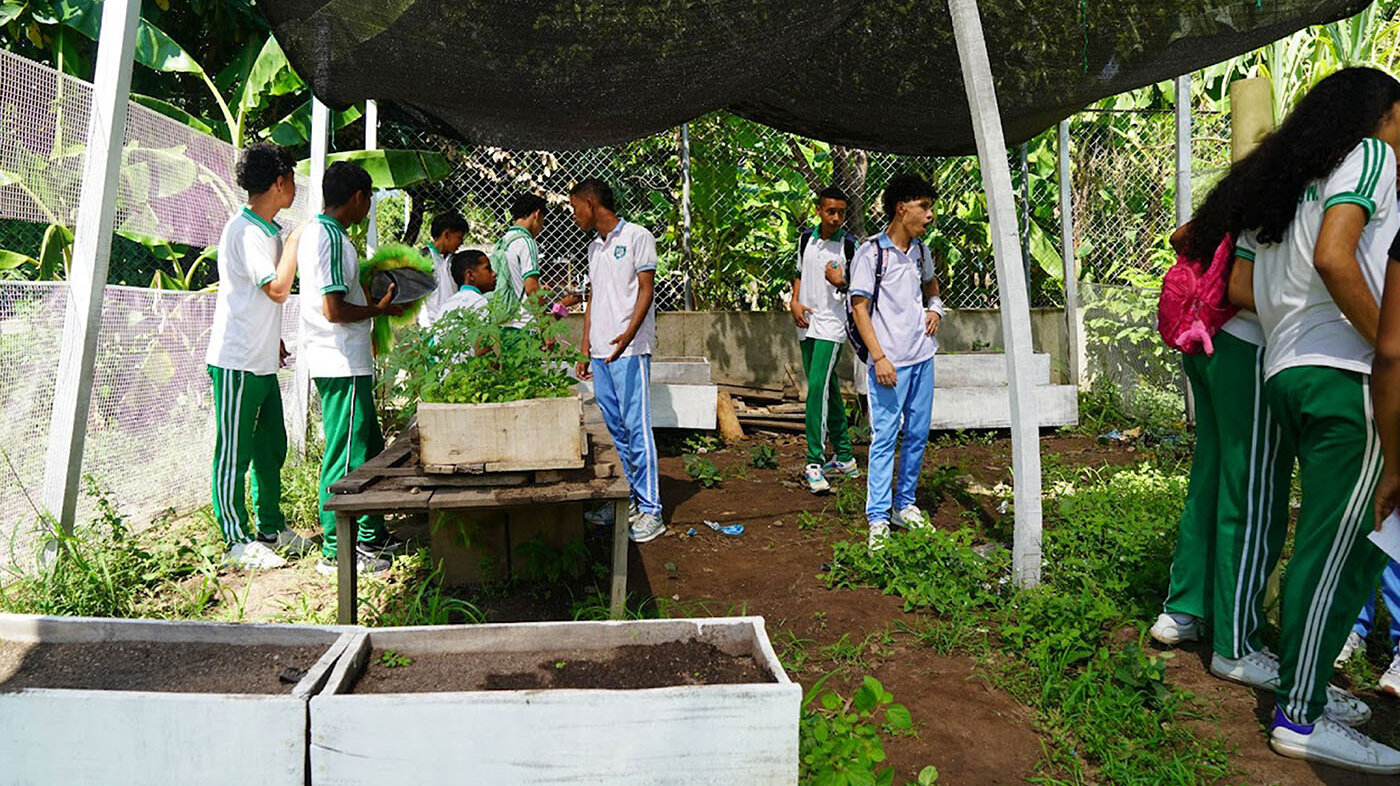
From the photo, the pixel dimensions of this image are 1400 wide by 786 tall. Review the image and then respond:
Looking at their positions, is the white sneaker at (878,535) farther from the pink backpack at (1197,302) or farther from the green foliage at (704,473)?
the green foliage at (704,473)

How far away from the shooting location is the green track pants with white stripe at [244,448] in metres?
4.72

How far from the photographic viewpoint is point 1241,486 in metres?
3.42

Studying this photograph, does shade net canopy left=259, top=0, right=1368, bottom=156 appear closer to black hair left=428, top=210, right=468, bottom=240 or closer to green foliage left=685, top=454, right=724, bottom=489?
black hair left=428, top=210, right=468, bottom=240

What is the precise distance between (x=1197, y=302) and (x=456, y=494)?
2.85 meters

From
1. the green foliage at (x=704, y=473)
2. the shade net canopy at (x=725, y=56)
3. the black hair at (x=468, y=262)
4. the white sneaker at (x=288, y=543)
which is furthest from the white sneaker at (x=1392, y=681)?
the white sneaker at (x=288, y=543)

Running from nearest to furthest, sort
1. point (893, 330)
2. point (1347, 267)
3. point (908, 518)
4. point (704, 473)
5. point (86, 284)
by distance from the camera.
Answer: point (1347, 267) < point (86, 284) < point (893, 330) < point (908, 518) < point (704, 473)

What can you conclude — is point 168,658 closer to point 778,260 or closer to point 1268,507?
point 1268,507

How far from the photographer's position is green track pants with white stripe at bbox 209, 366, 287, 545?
472 cm

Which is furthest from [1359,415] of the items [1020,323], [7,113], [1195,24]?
[7,113]

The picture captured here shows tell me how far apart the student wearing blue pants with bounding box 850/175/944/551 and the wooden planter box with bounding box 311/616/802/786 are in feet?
9.61

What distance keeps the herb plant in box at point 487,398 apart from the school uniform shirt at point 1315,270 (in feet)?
7.98

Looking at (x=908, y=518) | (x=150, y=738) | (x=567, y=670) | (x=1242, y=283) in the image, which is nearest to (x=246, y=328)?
(x=150, y=738)

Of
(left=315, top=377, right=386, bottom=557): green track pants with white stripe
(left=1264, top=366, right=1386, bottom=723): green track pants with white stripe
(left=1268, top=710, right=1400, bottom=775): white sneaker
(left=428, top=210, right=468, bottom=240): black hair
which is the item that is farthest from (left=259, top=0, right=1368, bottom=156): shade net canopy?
(left=1268, top=710, right=1400, bottom=775): white sneaker

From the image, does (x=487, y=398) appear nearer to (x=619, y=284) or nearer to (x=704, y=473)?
(x=619, y=284)
